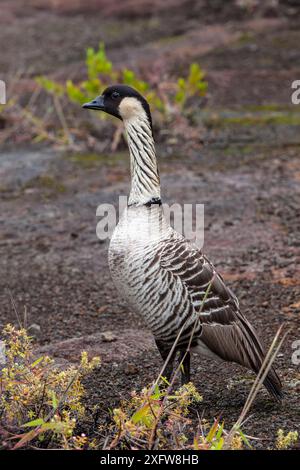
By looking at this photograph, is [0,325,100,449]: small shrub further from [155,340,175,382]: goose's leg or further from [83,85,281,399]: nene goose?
[155,340,175,382]: goose's leg

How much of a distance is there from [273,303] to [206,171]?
13.4 ft

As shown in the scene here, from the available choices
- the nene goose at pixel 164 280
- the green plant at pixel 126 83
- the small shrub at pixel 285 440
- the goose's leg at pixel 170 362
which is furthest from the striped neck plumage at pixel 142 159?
the green plant at pixel 126 83

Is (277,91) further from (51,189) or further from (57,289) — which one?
(57,289)

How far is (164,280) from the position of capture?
16.7 feet

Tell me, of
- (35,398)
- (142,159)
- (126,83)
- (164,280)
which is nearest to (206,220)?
(126,83)

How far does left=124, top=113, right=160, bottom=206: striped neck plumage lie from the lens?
5.50 meters

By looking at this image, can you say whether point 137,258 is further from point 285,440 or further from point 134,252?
point 285,440

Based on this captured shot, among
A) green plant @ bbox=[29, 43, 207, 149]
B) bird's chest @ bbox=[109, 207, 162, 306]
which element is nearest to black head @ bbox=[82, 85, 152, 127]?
bird's chest @ bbox=[109, 207, 162, 306]

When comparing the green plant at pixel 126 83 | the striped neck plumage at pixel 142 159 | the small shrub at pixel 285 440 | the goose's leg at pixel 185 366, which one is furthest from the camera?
the green plant at pixel 126 83

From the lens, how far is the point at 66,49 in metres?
18.9

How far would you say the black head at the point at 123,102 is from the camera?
5.52 m

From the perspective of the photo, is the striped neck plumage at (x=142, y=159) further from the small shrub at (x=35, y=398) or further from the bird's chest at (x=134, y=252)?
the small shrub at (x=35, y=398)
